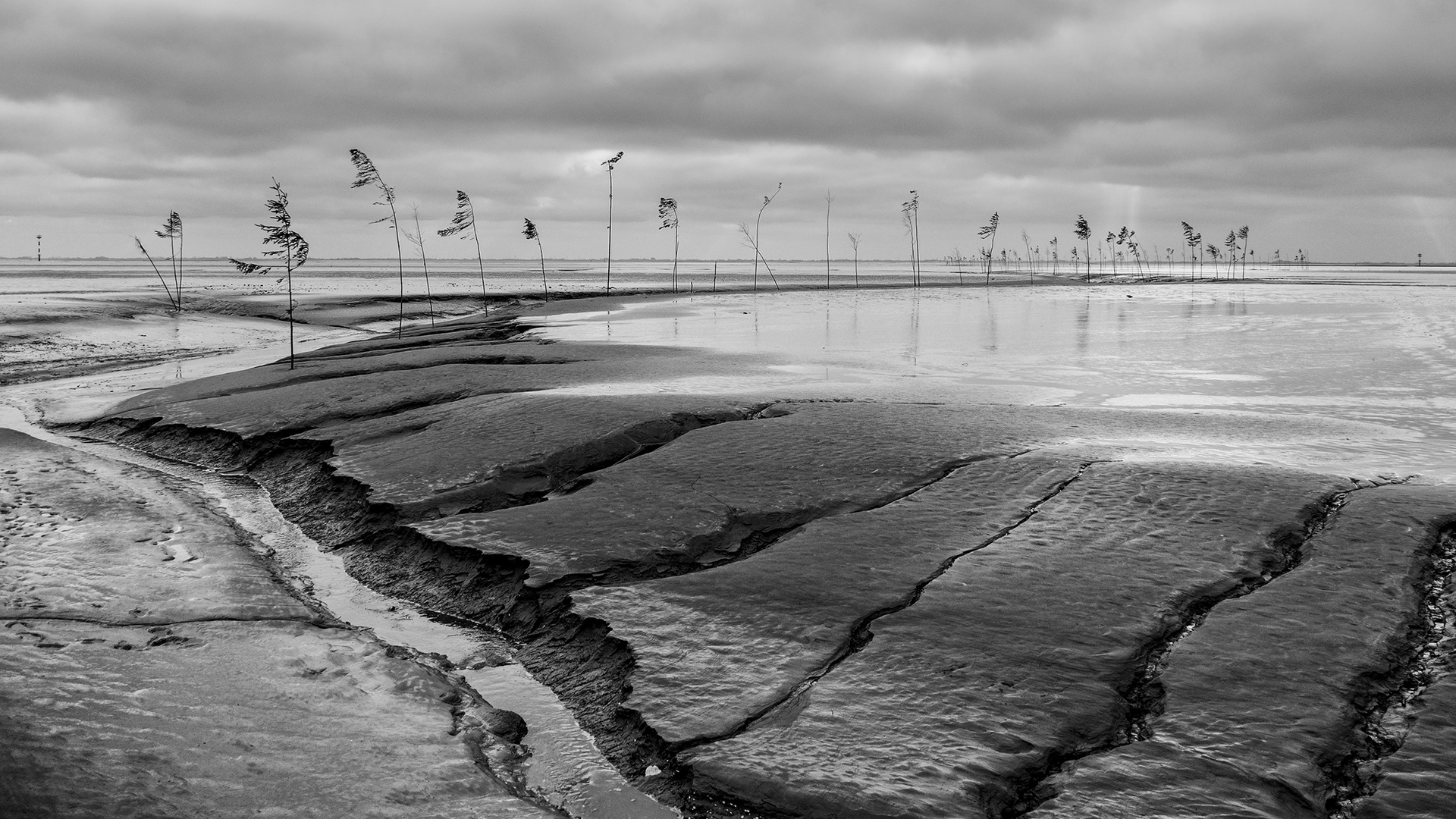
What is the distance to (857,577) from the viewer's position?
18.2 ft

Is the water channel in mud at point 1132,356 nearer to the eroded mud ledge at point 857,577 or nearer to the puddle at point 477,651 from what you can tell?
the eroded mud ledge at point 857,577

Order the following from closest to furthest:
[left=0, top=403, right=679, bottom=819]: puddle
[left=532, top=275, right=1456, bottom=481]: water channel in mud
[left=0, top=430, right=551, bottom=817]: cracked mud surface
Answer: [left=0, top=430, right=551, bottom=817]: cracked mud surface
[left=0, top=403, right=679, bottom=819]: puddle
[left=532, top=275, right=1456, bottom=481]: water channel in mud

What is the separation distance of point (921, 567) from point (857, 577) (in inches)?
15.4

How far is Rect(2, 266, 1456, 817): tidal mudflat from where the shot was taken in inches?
151

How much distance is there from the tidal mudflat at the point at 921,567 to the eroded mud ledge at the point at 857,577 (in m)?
0.02

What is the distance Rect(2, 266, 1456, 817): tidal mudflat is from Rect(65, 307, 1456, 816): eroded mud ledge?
0.02m

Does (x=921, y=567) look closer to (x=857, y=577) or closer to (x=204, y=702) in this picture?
(x=857, y=577)

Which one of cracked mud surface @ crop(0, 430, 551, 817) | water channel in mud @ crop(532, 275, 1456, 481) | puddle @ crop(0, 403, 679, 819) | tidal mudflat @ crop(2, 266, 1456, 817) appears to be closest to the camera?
cracked mud surface @ crop(0, 430, 551, 817)

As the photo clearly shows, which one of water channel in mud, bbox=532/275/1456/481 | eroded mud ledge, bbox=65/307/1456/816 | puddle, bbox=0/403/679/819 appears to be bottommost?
puddle, bbox=0/403/679/819

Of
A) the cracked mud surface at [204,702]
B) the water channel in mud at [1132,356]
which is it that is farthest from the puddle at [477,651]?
the water channel in mud at [1132,356]

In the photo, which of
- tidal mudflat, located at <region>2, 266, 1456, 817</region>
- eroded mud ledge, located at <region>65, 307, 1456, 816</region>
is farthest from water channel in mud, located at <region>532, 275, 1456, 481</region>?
eroded mud ledge, located at <region>65, 307, 1456, 816</region>

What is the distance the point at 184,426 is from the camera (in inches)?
454

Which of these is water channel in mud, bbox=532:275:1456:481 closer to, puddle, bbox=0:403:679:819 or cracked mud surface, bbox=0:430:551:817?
puddle, bbox=0:403:679:819

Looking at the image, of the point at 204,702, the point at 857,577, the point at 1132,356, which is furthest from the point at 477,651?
the point at 1132,356
